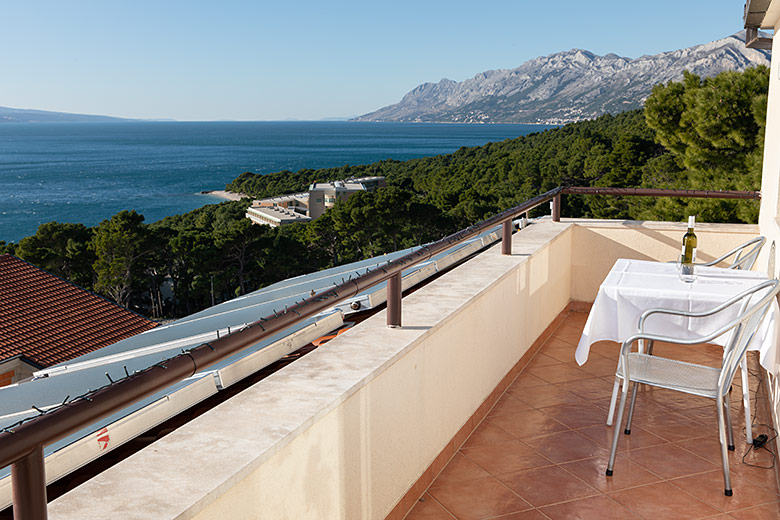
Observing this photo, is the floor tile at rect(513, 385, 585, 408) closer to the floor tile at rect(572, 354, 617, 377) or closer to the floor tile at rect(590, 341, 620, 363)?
the floor tile at rect(572, 354, 617, 377)

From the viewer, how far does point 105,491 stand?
4.07 ft

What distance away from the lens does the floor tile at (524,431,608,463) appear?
9.66ft

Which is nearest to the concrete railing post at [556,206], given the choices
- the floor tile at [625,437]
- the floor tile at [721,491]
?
the floor tile at [625,437]

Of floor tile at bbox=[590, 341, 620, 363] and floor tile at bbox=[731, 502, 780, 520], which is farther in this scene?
floor tile at bbox=[590, 341, 620, 363]

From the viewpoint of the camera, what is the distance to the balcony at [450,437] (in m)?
1.39

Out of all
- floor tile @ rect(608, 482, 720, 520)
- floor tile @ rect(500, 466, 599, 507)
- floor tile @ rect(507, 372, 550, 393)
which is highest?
floor tile @ rect(507, 372, 550, 393)

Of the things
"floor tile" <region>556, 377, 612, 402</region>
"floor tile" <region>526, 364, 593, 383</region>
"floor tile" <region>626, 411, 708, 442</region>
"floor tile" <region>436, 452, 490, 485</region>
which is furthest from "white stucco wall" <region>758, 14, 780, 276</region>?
"floor tile" <region>436, 452, 490, 485</region>

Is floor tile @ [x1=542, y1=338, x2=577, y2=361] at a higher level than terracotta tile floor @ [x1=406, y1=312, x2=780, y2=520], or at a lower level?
higher

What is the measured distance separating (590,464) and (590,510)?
38cm

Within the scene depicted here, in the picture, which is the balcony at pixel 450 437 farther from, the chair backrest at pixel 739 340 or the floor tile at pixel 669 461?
the chair backrest at pixel 739 340

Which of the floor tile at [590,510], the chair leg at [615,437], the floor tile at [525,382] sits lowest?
the floor tile at [590,510]

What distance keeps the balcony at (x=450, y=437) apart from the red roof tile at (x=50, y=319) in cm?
1330

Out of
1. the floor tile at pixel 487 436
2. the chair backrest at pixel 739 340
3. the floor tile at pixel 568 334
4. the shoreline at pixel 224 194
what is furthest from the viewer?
the shoreline at pixel 224 194

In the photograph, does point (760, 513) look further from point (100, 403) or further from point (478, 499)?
point (100, 403)
